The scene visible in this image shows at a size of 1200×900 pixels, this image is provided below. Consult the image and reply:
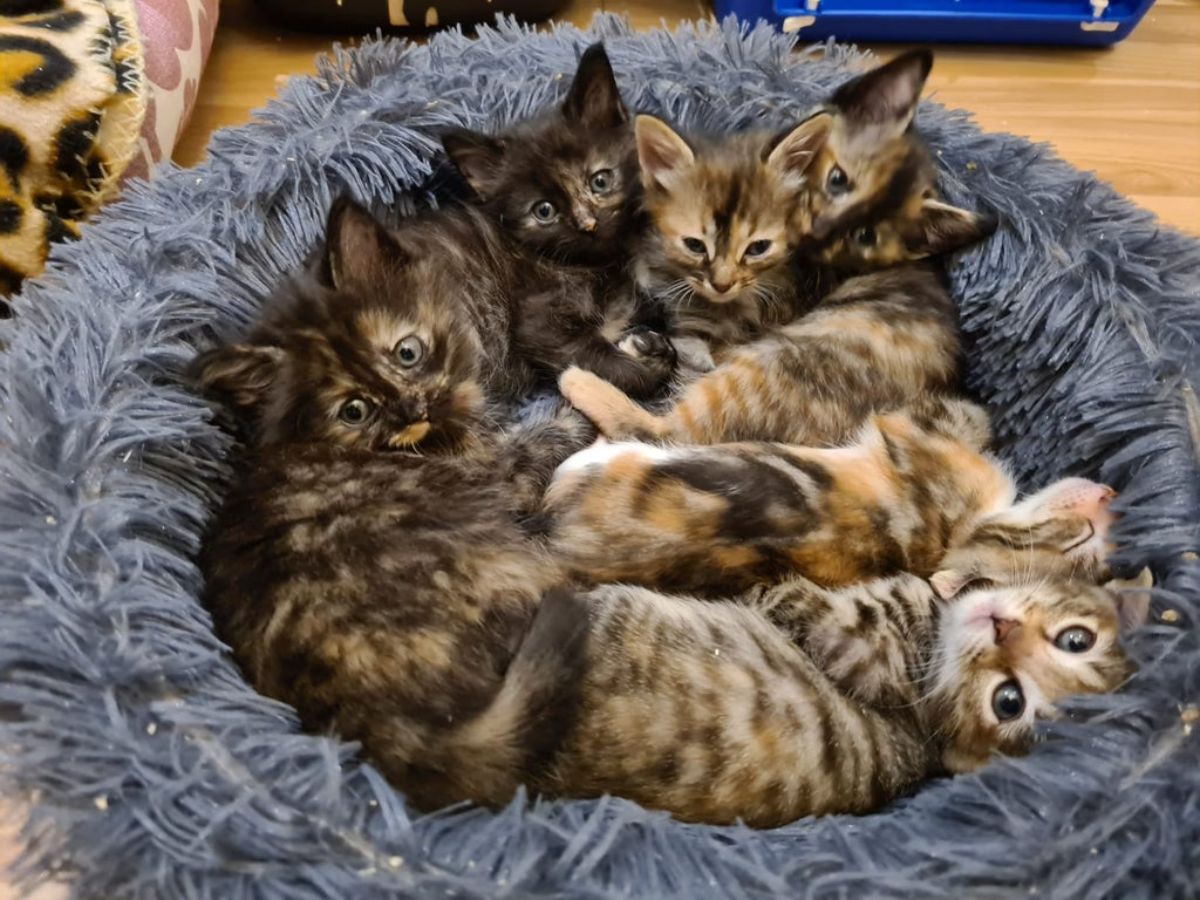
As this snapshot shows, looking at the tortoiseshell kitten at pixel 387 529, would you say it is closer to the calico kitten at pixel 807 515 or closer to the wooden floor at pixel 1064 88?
the calico kitten at pixel 807 515

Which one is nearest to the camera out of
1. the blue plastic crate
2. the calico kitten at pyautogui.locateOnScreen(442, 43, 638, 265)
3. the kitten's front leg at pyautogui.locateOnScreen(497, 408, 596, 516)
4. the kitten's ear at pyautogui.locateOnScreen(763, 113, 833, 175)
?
the kitten's front leg at pyautogui.locateOnScreen(497, 408, 596, 516)

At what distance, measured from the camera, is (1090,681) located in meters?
1.00

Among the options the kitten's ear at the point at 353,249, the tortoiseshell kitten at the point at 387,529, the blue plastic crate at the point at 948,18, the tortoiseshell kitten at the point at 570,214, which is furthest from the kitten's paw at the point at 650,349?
the blue plastic crate at the point at 948,18

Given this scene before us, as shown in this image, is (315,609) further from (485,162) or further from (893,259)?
(893,259)

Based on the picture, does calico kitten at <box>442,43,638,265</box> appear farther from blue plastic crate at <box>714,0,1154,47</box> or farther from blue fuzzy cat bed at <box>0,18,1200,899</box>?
blue plastic crate at <box>714,0,1154,47</box>

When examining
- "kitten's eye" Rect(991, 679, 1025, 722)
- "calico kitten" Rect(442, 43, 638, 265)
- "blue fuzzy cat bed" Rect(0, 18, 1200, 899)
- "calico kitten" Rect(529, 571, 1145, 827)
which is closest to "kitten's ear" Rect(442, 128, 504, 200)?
"calico kitten" Rect(442, 43, 638, 265)

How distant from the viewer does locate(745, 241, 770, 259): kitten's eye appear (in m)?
1.49

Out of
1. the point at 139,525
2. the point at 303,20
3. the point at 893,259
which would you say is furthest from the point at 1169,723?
the point at 303,20

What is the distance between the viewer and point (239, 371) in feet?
3.62

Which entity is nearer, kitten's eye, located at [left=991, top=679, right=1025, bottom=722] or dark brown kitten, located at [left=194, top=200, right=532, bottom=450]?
kitten's eye, located at [left=991, top=679, right=1025, bottom=722]

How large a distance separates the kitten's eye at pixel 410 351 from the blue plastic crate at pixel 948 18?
4.87 ft

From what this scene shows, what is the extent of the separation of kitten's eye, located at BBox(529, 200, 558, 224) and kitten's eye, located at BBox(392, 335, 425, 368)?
1.33 feet

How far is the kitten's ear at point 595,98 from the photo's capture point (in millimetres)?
1468

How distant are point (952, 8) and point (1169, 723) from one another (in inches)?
76.6
